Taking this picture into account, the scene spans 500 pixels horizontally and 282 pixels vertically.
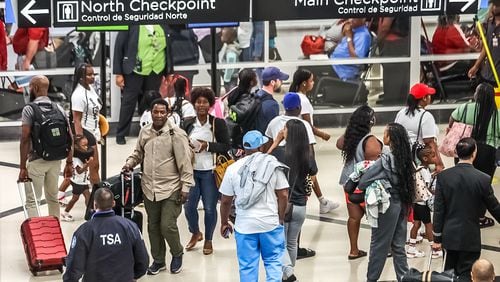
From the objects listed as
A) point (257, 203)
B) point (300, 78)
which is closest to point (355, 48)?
point (300, 78)

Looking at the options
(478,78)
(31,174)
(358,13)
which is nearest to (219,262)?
(31,174)

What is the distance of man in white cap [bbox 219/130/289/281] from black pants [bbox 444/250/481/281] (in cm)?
138

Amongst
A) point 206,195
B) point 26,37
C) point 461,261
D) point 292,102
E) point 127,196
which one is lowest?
point 461,261

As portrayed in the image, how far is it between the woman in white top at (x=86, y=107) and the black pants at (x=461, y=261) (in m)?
4.35

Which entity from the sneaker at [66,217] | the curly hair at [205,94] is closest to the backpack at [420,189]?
the curly hair at [205,94]

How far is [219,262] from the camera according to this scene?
37.0ft

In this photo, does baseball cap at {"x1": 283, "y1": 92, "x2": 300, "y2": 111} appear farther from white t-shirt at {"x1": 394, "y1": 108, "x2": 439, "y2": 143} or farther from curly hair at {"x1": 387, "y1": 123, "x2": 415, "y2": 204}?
white t-shirt at {"x1": 394, "y1": 108, "x2": 439, "y2": 143}

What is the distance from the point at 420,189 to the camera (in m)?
10.2

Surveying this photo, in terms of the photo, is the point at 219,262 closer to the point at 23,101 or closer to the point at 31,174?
the point at 31,174

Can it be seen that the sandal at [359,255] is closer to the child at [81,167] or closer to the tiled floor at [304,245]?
the tiled floor at [304,245]

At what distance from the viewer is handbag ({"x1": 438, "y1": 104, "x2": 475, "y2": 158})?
12.2 meters

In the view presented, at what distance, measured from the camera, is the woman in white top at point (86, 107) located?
12.3 metres

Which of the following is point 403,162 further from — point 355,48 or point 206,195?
point 355,48

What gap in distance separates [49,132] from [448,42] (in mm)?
8663
